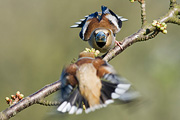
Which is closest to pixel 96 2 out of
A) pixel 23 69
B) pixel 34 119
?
pixel 23 69

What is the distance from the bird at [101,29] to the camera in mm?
5160

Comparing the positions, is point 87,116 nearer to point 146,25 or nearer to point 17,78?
point 17,78

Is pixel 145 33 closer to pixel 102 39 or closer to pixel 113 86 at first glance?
pixel 102 39

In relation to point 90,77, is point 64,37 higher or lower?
higher

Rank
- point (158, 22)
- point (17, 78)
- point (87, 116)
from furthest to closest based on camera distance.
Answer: point (17, 78)
point (87, 116)
point (158, 22)

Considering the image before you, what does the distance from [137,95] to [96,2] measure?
751cm

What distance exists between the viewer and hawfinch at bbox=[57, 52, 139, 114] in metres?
3.09

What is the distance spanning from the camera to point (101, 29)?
5.30 metres

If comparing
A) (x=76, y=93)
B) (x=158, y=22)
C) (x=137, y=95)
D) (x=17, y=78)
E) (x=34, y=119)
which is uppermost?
(x=17, y=78)

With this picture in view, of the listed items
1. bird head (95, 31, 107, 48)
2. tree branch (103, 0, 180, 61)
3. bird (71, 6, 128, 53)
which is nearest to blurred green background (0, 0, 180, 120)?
bird (71, 6, 128, 53)

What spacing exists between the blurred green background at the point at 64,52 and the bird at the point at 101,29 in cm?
243

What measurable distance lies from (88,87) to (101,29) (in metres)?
2.31

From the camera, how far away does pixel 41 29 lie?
9758 mm

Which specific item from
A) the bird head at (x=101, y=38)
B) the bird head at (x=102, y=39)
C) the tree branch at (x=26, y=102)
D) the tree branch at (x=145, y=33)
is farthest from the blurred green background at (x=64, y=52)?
the tree branch at (x=26, y=102)
